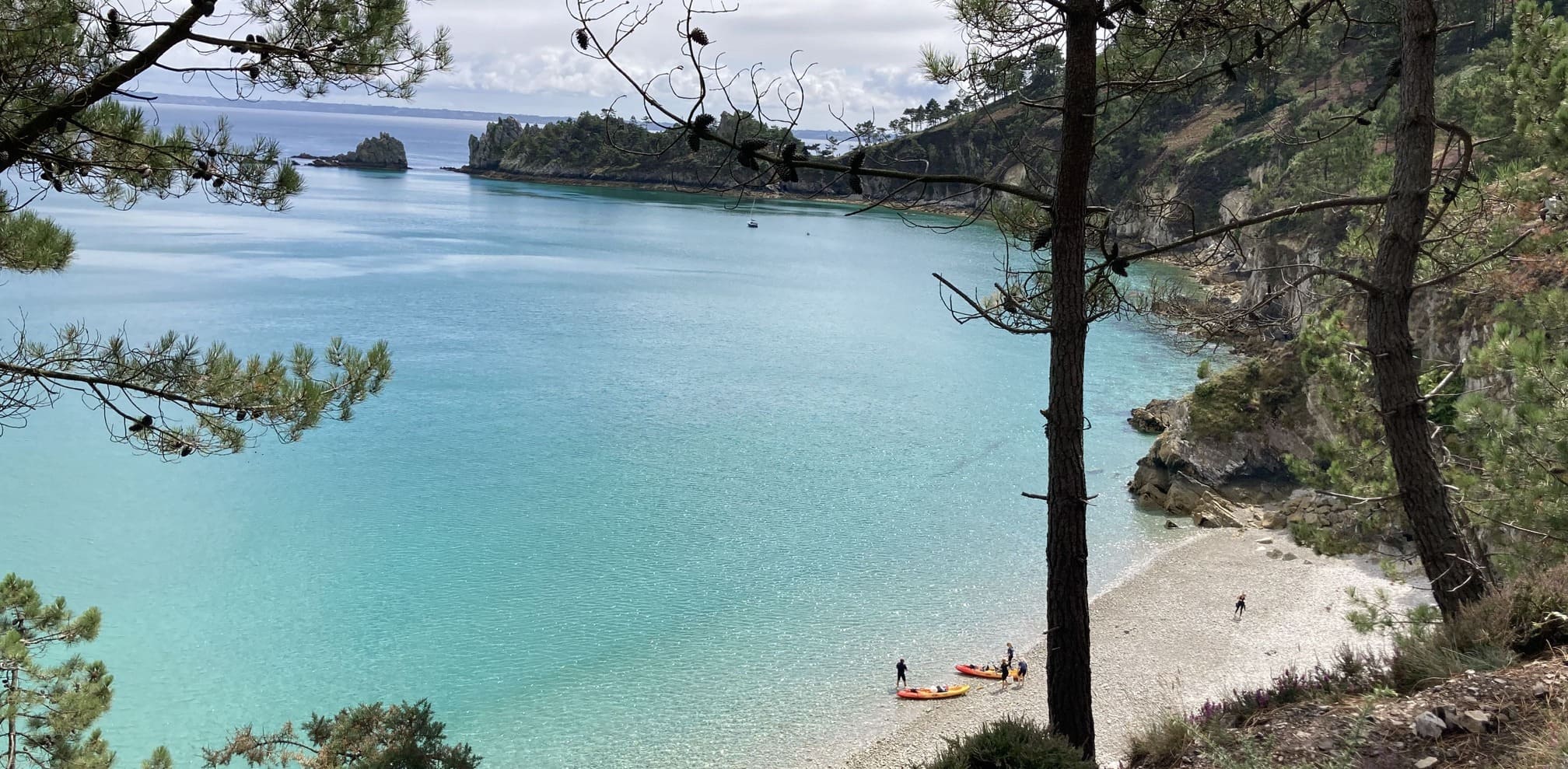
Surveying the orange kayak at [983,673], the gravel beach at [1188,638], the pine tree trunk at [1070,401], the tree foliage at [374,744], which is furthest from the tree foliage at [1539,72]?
the orange kayak at [983,673]

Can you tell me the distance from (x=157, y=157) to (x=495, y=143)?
13635 centimetres

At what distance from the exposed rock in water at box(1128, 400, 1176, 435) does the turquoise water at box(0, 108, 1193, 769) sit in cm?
49

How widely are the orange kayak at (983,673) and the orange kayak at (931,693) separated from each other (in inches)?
19.8

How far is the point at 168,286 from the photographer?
4384 centimetres

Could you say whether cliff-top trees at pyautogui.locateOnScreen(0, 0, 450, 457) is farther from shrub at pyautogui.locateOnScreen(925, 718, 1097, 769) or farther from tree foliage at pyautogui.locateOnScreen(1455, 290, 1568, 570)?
tree foliage at pyautogui.locateOnScreen(1455, 290, 1568, 570)

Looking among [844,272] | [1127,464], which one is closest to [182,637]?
[1127,464]

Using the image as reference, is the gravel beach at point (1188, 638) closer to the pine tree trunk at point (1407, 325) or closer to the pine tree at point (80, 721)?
the pine tree trunk at point (1407, 325)

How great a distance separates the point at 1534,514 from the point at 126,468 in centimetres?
2923

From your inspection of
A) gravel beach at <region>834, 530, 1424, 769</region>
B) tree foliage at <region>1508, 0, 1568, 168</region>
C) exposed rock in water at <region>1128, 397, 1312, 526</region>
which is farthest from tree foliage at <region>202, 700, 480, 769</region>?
exposed rock in water at <region>1128, 397, 1312, 526</region>

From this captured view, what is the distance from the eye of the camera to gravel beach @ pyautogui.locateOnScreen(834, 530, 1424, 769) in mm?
14469

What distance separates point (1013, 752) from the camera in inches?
203

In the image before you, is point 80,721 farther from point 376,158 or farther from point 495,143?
point 376,158

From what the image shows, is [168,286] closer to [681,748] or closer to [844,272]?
Answer: [844,272]

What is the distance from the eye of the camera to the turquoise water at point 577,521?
15.7 m
